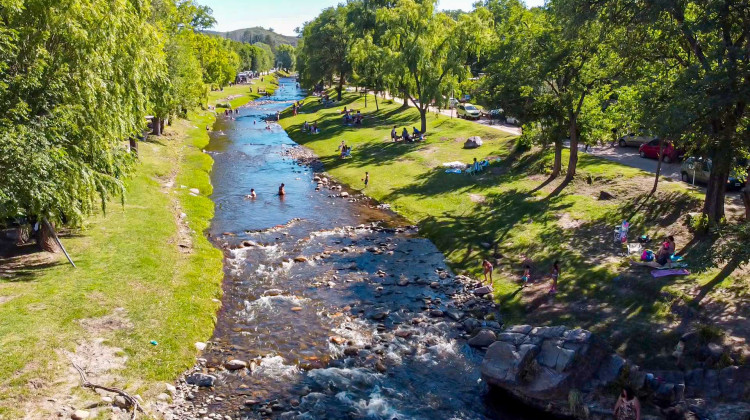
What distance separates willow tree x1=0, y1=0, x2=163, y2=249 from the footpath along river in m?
8.88

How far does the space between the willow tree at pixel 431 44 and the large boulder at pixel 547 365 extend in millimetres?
44884

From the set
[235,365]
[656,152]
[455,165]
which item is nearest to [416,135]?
[455,165]

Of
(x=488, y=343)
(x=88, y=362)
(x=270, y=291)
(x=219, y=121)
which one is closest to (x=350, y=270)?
(x=270, y=291)

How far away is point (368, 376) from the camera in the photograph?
1992 centimetres

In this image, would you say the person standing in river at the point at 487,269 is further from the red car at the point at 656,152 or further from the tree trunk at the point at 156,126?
the tree trunk at the point at 156,126

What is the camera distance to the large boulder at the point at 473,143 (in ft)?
179

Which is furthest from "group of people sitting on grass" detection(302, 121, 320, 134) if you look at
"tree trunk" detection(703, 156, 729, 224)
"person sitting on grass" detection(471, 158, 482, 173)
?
"tree trunk" detection(703, 156, 729, 224)

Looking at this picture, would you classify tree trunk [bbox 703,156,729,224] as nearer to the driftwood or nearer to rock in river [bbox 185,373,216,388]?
rock in river [bbox 185,373,216,388]

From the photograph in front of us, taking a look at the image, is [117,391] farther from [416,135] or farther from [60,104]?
[416,135]

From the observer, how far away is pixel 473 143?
54781mm

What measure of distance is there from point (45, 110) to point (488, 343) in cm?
2175

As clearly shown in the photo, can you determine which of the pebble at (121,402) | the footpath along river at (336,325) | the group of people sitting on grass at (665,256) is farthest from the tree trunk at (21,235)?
the group of people sitting on grass at (665,256)

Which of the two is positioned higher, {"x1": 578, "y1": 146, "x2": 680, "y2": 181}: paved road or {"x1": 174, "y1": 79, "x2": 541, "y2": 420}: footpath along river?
{"x1": 578, "y1": 146, "x2": 680, "y2": 181}: paved road

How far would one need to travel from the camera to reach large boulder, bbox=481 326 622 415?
18.0m
